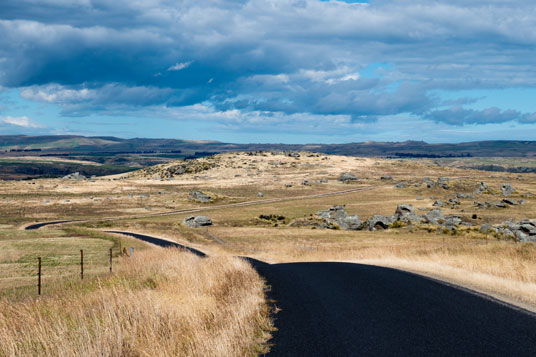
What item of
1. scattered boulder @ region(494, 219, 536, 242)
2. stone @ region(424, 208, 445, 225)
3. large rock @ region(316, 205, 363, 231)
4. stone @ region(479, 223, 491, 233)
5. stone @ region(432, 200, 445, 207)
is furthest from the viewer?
stone @ region(432, 200, 445, 207)

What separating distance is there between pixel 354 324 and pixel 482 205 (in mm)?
88498

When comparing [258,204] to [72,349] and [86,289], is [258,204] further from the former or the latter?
[72,349]

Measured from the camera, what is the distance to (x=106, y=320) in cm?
969

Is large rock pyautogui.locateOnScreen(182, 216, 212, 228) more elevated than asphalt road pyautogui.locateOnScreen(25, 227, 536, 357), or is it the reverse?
asphalt road pyautogui.locateOnScreen(25, 227, 536, 357)

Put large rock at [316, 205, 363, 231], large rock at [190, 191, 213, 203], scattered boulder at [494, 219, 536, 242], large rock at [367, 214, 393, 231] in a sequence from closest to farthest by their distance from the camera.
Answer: scattered boulder at [494, 219, 536, 242] < large rock at [367, 214, 393, 231] < large rock at [316, 205, 363, 231] < large rock at [190, 191, 213, 203]

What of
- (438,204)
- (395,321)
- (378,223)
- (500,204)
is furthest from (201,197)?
(395,321)

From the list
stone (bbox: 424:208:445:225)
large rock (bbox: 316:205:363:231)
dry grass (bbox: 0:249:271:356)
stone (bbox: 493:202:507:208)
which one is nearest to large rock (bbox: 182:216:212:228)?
large rock (bbox: 316:205:363:231)

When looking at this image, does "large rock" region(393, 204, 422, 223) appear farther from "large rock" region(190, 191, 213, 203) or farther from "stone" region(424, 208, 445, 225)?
"large rock" region(190, 191, 213, 203)

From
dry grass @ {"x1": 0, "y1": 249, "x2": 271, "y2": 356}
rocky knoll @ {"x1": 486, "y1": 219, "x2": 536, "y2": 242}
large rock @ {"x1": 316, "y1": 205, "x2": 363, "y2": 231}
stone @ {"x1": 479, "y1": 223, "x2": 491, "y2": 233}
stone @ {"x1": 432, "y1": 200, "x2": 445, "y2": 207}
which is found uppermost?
dry grass @ {"x1": 0, "y1": 249, "x2": 271, "y2": 356}

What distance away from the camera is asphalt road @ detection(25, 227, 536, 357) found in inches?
303

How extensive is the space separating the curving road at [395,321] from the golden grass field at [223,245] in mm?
803

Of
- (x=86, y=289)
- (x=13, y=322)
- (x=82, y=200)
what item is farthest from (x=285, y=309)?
(x=82, y=200)

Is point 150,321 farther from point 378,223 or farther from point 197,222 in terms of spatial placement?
point 197,222

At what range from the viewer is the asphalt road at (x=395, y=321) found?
7707 mm
